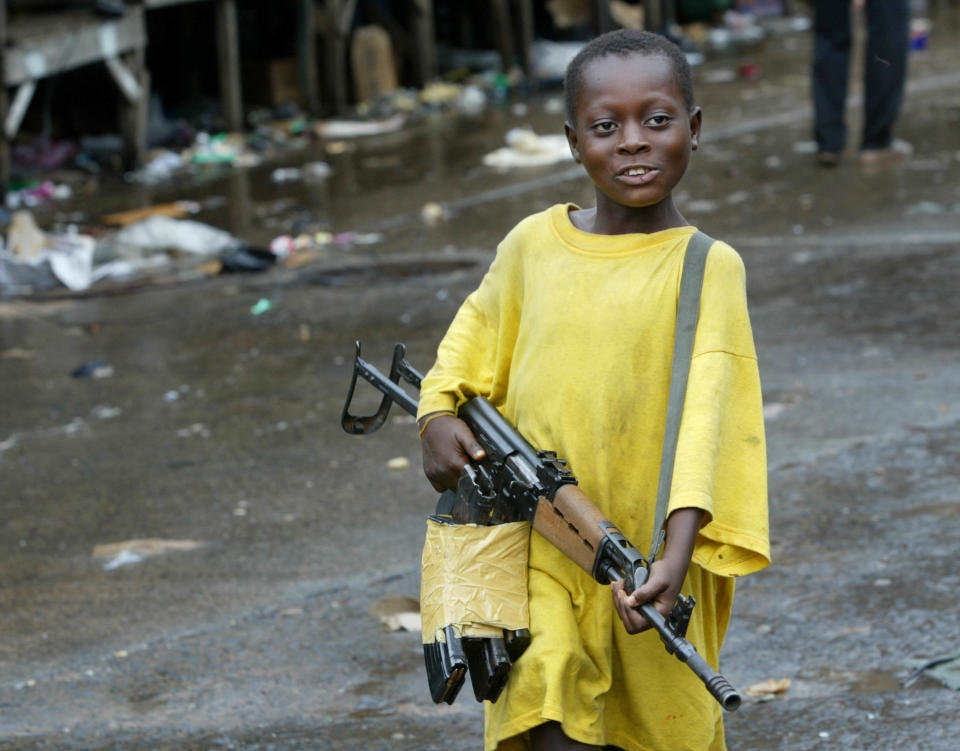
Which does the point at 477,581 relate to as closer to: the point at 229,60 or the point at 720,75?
the point at 229,60

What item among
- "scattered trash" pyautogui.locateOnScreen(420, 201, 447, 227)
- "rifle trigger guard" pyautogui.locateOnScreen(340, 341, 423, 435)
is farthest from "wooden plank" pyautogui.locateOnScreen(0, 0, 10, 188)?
"rifle trigger guard" pyautogui.locateOnScreen(340, 341, 423, 435)

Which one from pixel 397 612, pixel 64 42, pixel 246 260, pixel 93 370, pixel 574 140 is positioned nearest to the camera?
pixel 574 140

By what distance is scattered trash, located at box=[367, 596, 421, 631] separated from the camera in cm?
344

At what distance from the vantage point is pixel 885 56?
324 inches

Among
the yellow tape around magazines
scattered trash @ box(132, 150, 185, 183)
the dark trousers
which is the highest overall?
the yellow tape around magazines

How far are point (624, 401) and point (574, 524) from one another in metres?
0.23

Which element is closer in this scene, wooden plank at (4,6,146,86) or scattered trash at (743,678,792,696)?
scattered trash at (743,678,792,696)

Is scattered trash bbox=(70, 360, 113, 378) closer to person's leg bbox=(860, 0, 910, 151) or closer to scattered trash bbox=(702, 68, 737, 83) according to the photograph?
person's leg bbox=(860, 0, 910, 151)

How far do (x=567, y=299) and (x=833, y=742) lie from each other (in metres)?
1.18

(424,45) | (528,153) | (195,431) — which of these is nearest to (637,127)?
(195,431)

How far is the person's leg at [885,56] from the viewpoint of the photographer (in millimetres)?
8141

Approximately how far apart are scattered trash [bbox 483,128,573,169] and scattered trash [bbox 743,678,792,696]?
23.1 ft

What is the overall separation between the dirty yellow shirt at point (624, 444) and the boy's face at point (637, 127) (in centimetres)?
9

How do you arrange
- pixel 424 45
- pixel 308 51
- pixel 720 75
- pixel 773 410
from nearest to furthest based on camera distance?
pixel 773 410 → pixel 308 51 → pixel 424 45 → pixel 720 75
